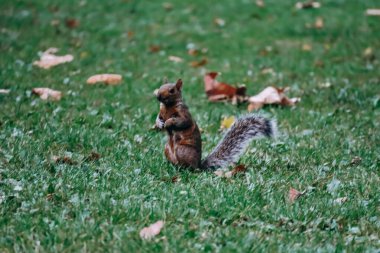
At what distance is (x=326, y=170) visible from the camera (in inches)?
183

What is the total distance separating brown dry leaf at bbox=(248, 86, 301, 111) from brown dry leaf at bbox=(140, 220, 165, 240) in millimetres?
3100

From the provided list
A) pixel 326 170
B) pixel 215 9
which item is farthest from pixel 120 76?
pixel 215 9

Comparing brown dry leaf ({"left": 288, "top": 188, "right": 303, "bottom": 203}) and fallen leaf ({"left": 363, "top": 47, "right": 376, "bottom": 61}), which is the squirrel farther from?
fallen leaf ({"left": 363, "top": 47, "right": 376, "bottom": 61})

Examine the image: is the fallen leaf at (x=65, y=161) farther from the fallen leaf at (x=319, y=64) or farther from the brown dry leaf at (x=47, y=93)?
the fallen leaf at (x=319, y=64)

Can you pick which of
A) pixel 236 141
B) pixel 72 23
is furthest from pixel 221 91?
pixel 72 23

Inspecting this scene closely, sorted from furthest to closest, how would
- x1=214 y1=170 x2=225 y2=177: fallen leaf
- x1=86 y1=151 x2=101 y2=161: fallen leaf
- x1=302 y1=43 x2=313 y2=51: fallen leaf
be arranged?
x1=302 y1=43 x2=313 y2=51: fallen leaf < x1=86 y1=151 x2=101 y2=161: fallen leaf < x1=214 y1=170 x2=225 y2=177: fallen leaf

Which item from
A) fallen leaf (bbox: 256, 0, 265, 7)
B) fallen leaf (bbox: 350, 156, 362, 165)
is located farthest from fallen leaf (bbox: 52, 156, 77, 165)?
fallen leaf (bbox: 256, 0, 265, 7)

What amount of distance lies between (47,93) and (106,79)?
843mm

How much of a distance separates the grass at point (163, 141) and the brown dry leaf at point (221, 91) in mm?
123

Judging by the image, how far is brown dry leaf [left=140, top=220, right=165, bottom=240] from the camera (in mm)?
3328

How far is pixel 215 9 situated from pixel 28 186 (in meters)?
7.67

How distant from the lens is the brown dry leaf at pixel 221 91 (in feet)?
21.5

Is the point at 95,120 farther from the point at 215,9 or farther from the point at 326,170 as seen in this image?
the point at 215,9

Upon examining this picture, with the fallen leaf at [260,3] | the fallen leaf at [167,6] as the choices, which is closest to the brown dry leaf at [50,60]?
the fallen leaf at [167,6]
